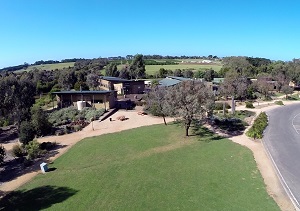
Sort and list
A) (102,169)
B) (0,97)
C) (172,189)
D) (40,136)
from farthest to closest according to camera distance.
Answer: (0,97) < (40,136) < (102,169) < (172,189)

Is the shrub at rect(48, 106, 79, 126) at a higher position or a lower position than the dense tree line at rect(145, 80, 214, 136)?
lower

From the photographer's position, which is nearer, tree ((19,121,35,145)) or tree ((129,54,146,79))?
tree ((19,121,35,145))

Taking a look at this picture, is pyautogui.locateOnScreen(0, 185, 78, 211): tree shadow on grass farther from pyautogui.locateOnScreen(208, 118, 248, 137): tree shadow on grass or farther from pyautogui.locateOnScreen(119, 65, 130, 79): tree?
pyautogui.locateOnScreen(119, 65, 130, 79): tree

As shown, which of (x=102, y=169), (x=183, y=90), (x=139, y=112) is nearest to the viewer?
(x=102, y=169)

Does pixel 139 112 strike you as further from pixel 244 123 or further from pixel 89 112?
pixel 244 123

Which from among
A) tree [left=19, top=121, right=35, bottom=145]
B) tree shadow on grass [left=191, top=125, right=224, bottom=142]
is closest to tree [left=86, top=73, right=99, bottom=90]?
tree [left=19, top=121, right=35, bottom=145]

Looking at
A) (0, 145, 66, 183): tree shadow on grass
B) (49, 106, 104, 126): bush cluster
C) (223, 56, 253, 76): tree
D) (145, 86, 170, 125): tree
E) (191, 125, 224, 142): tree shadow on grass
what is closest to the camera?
(0, 145, 66, 183): tree shadow on grass

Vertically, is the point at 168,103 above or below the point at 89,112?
above

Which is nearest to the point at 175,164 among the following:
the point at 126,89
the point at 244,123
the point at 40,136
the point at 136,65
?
the point at 244,123
